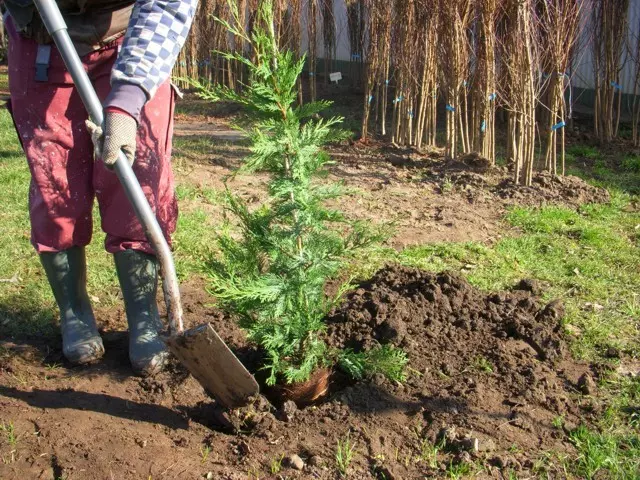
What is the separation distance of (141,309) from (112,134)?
1014mm

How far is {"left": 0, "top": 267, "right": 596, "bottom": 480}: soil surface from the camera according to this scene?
262 centimetres

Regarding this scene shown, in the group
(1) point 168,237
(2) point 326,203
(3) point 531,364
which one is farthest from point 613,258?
(1) point 168,237

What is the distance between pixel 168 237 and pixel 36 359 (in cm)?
90

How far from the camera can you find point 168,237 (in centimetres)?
321

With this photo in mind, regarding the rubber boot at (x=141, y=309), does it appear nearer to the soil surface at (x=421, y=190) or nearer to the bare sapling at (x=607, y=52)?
the soil surface at (x=421, y=190)

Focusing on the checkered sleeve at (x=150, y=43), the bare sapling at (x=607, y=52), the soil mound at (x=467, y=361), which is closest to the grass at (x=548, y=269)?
the soil mound at (x=467, y=361)

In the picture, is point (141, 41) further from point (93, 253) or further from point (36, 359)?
point (93, 253)

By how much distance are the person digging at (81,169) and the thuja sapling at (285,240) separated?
395 mm

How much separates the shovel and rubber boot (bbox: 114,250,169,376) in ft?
1.50

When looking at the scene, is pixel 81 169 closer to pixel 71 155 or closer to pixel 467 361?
pixel 71 155

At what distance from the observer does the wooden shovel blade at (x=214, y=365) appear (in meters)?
2.68

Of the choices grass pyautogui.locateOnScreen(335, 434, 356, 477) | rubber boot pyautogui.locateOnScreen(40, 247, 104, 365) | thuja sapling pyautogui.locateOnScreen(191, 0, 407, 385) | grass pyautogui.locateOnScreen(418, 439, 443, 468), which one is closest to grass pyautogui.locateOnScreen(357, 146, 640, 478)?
grass pyautogui.locateOnScreen(418, 439, 443, 468)

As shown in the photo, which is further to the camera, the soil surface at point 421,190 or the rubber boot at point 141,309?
the soil surface at point 421,190

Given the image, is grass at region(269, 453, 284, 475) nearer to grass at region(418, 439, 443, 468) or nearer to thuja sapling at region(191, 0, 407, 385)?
thuja sapling at region(191, 0, 407, 385)
